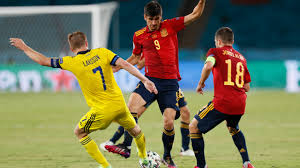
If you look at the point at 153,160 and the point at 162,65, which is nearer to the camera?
the point at 153,160

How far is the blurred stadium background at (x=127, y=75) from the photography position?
866 centimetres

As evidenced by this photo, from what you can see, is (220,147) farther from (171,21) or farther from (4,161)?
(4,161)

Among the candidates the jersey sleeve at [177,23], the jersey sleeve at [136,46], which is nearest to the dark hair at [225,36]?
the jersey sleeve at [177,23]

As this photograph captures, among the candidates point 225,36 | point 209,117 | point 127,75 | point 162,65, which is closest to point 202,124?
point 209,117

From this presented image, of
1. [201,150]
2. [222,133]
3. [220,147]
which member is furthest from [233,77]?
[222,133]

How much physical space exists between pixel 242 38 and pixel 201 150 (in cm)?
2854

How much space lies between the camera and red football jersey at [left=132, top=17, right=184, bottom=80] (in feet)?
24.5

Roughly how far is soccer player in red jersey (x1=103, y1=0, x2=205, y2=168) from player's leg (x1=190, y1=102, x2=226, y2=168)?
706mm

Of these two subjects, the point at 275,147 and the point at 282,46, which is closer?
the point at 275,147

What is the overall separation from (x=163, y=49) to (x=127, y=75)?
14789mm

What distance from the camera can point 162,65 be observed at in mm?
7473

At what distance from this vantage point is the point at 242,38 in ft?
113

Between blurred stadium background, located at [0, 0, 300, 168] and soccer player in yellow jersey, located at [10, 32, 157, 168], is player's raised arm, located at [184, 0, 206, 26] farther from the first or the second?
blurred stadium background, located at [0, 0, 300, 168]

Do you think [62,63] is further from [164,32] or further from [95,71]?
[164,32]
